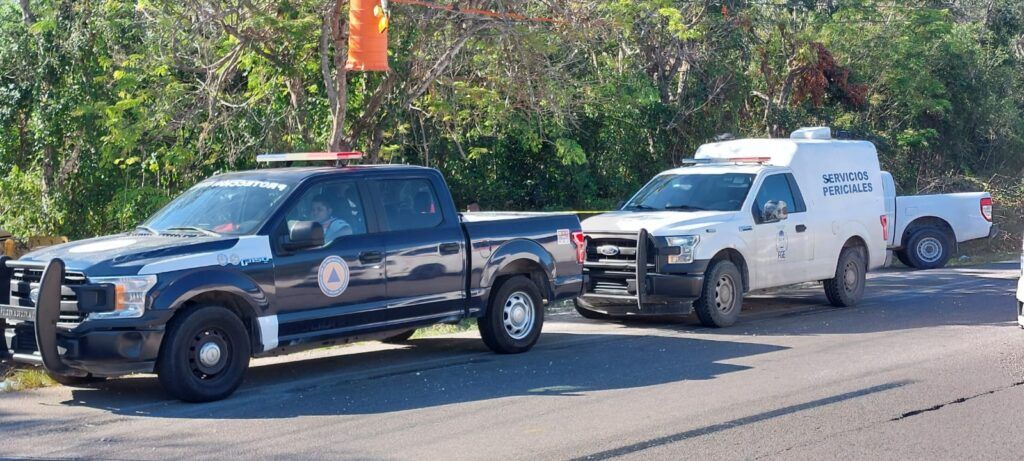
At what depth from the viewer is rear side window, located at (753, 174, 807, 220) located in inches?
533

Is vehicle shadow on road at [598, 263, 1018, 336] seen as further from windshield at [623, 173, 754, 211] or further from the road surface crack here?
the road surface crack

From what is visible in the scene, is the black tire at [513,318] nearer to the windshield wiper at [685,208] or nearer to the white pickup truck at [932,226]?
the windshield wiper at [685,208]

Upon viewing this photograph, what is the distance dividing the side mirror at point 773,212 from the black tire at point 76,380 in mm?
7748

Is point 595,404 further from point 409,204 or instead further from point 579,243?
point 579,243

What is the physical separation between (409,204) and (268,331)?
202cm

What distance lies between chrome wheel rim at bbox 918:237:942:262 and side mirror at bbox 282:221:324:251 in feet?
50.8

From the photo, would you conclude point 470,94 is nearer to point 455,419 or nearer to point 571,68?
point 571,68

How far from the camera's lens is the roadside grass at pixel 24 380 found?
9344 millimetres

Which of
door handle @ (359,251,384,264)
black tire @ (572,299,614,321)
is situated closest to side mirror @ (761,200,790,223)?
black tire @ (572,299,614,321)

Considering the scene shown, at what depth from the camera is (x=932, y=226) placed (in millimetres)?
21516

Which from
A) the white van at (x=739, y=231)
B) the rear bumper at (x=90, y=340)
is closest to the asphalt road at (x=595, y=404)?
the rear bumper at (x=90, y=340)

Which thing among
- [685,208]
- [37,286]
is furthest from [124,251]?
[685,208]

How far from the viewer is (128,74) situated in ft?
50.8

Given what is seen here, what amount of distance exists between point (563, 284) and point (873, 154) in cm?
617
